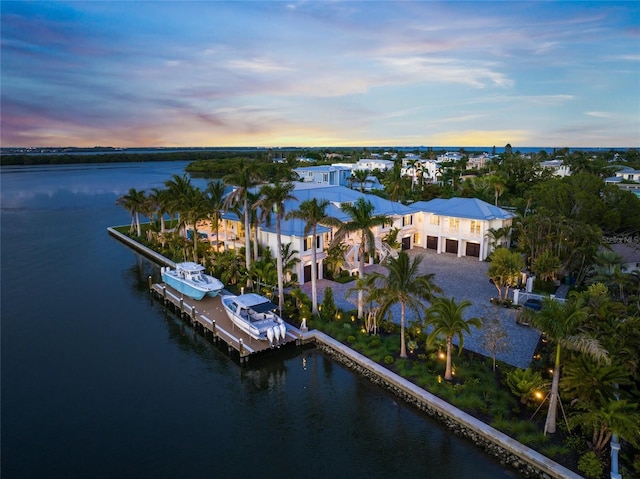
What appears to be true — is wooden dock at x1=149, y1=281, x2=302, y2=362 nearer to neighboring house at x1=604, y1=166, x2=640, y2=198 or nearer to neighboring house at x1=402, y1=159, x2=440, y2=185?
neighboring house at x1=604, y1=166, x2=640, y2=198

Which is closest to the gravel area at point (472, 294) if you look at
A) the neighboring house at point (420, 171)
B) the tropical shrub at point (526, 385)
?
the tropical shrub at point (526, 385)

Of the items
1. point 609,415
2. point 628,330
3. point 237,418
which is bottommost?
point 237,418

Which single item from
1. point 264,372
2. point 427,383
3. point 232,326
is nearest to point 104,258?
point 232,326

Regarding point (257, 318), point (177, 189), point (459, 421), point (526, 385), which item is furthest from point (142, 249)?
point (526, 385)

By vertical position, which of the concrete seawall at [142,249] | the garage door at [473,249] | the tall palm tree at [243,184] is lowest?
the concrete seawall at [142,249]

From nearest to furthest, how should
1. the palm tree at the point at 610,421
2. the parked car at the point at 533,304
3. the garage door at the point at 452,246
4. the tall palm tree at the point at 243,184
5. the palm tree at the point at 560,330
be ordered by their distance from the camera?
the palm tree at the point at 610,421 → the palm tree at the point at 560,330 → the parked car at the point at 533,304 → the tall palm tree at the point at 243,184 → the garage door at the point at 452,246

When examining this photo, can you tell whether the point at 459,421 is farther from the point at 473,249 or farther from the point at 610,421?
the point at 473,249

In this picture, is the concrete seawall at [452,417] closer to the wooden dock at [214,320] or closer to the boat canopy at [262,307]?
the wooden dock at [214,320]

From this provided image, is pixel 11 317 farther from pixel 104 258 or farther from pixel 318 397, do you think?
pixel 318 397

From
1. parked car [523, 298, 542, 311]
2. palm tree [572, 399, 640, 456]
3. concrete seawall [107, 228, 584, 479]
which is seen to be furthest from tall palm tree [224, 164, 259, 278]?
palm tree [572, 399, 640, 456]
